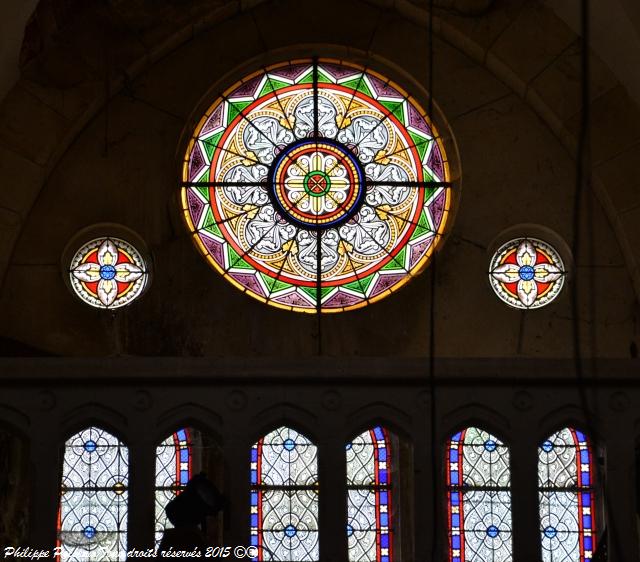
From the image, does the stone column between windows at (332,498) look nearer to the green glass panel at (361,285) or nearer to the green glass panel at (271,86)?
the green glass panel at (361,285)

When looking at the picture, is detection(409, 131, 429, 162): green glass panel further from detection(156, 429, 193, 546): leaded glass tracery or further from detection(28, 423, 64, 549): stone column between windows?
detection(28, 423, 64, 549): stone column between windows

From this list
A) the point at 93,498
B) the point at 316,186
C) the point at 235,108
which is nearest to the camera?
the point at 93,498

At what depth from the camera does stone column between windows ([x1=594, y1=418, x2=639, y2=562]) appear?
46.7ft

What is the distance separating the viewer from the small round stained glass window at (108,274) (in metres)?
17.3

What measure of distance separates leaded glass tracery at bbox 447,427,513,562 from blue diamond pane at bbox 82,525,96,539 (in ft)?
9.95

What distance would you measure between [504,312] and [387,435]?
1650 mm

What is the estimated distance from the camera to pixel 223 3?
703 inches

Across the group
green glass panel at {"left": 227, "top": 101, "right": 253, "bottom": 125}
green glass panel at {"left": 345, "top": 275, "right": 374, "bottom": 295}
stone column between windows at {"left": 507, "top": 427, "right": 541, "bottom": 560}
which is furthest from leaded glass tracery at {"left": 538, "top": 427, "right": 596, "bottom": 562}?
green glass panel at {"left": 227, "top": 101, "right": 253, "bottom": 125}

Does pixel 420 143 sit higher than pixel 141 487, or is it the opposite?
pixel 420 143

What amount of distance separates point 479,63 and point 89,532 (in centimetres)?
615

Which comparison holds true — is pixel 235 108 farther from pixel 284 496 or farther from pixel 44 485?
pixel 44 485

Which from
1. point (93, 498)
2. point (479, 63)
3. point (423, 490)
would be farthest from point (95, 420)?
point (479, 63)

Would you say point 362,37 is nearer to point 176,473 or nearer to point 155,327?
point 155,327

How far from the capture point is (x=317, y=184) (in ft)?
59.0
